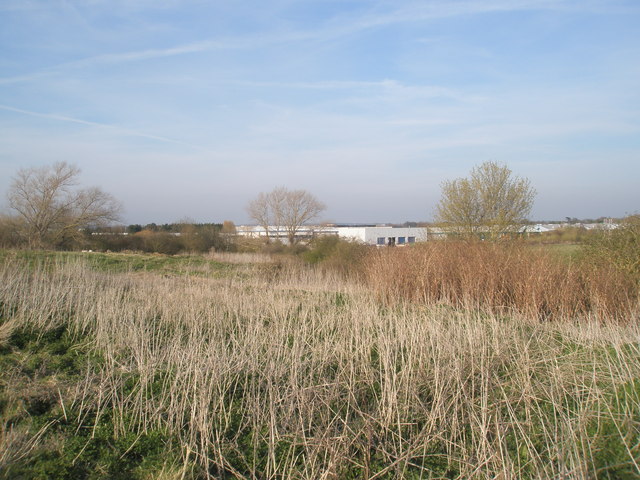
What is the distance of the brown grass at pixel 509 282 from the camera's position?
10.3 metres

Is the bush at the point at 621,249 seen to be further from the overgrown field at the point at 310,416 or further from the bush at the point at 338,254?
the bush at the point at 338,254

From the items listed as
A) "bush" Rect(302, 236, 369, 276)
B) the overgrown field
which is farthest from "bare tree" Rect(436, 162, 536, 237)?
the overgrown field

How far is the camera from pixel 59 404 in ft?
15.0

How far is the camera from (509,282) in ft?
36.4

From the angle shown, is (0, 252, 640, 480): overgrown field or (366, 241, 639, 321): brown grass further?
(366, 241, 639, 321): brown grass

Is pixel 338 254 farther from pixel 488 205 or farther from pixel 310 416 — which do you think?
pixel 310 416

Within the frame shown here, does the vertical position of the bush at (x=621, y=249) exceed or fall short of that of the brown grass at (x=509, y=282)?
it exceeds it

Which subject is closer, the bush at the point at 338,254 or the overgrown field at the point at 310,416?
the overgrown field at the point at 310,416

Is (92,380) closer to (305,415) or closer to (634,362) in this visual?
(305,415)

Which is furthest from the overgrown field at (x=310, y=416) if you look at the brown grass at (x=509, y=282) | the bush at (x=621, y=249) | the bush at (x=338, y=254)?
the bush at (x=338, y=254)

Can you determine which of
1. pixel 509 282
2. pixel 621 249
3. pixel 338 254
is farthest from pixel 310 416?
pixel 338 254

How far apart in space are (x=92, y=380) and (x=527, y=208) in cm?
2213

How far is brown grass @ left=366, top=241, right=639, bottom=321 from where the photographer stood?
10.3 meters

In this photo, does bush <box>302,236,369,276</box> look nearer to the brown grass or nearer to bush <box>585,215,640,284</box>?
the brown grass
